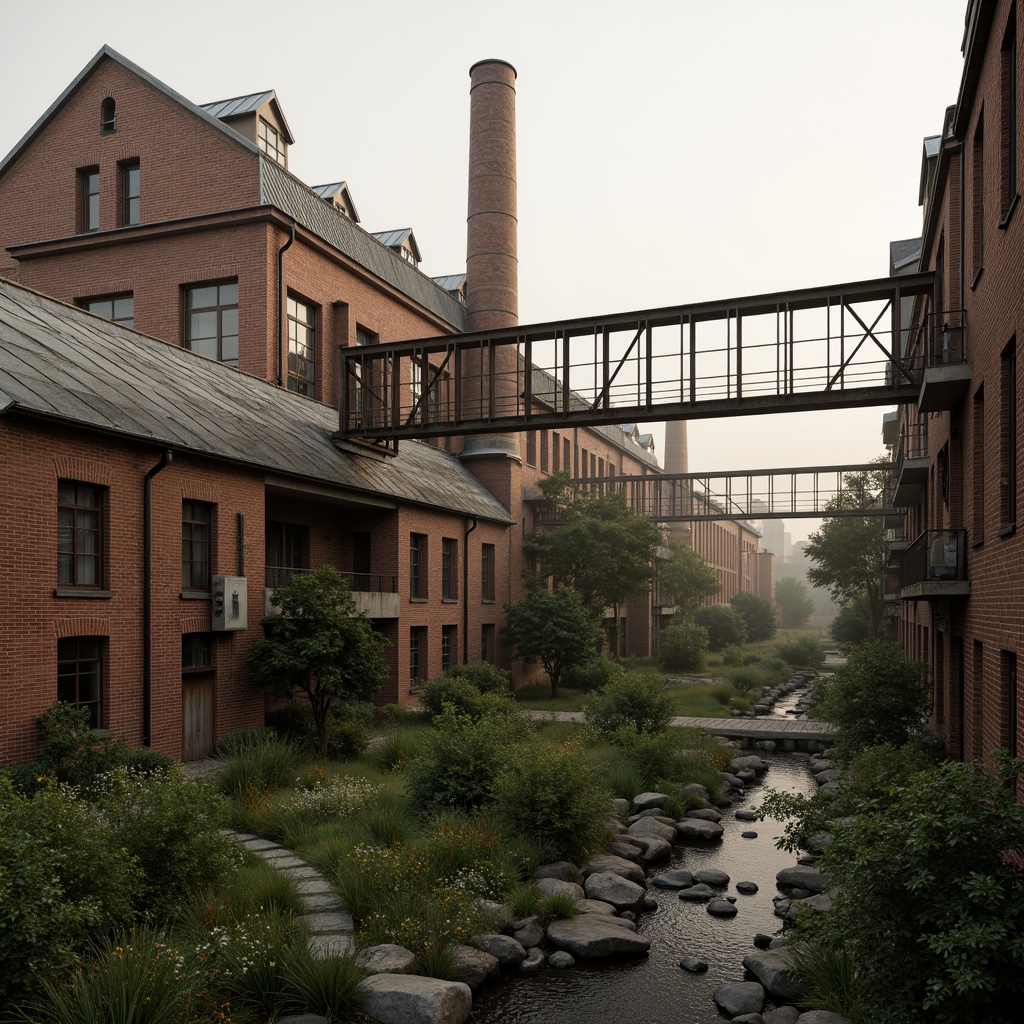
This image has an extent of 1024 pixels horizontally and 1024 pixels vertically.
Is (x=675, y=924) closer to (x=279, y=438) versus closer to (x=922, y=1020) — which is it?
(x=922, y=1020)

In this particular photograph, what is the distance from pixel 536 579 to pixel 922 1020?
27212mm

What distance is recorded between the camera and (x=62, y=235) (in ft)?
87.6

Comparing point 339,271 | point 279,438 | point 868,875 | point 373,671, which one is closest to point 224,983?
point 868,875

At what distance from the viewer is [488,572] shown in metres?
31.2

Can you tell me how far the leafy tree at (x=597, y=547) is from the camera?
1308 inches

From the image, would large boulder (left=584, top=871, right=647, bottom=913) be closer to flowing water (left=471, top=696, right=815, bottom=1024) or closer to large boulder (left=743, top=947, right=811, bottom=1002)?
flowing water (left=471, top=696, right=815, bottom=1024)

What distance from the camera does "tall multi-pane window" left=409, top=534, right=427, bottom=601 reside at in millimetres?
25578

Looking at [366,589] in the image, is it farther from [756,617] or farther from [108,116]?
[756,617]

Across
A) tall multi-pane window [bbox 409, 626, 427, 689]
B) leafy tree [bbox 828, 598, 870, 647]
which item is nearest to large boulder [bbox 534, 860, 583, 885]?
tall multi-pane window [bbox 409, 626, 427, 689]

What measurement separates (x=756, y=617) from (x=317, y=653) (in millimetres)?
55143

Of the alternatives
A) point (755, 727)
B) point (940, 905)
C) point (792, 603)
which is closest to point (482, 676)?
point (755, 727)

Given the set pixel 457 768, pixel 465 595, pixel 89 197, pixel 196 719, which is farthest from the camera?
pixel 465 595

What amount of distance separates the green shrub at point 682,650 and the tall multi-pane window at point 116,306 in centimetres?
2424

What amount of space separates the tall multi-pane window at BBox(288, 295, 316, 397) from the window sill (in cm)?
1911
